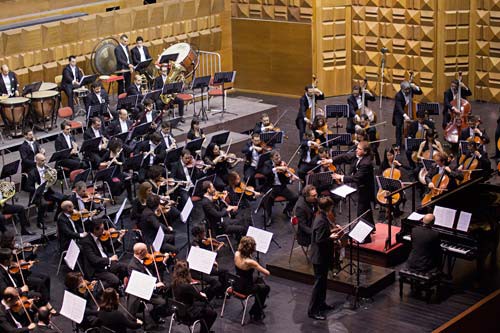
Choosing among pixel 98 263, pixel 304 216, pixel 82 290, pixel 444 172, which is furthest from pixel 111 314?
pixel 444 172

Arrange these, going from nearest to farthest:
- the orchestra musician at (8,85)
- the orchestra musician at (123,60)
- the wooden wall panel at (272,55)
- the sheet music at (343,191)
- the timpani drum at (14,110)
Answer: the sheet music at (343,191) < the timpani drum at (14,110) < the orchestra musician at (8,85) < the orchestra musician at (123,60) < the wooden wall panel at (272,55)

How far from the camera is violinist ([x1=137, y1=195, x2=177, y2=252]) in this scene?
1429 centimetres

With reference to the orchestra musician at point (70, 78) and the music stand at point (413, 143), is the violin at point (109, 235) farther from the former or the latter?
the orchestra musician at point (70, 78)

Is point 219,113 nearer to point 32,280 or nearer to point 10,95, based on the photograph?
point 10,95

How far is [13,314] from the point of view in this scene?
12.3 meters

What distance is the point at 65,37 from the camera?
2144 cm

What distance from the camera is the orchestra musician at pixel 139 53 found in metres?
21.4

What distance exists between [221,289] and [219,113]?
8634 mm

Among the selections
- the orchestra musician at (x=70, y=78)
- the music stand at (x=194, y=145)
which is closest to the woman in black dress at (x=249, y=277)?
the music stand at (x=194, y=145)

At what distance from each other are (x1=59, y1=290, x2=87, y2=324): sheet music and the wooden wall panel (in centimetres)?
1319

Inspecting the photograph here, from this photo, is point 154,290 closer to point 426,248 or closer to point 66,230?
point 66,230

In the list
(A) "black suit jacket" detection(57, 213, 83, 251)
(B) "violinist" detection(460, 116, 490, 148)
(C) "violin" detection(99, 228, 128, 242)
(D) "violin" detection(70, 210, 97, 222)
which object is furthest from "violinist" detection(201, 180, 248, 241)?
(B) "violinist" detection(460, 116, 490, 148)

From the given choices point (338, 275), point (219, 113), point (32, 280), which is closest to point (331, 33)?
point (219, 113)

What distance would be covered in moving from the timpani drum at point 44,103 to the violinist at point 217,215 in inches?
217
